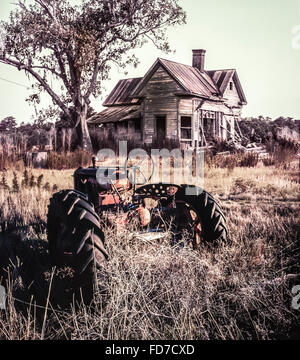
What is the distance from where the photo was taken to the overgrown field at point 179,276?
253 centimetres

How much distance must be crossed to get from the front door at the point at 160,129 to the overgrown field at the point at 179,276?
624mm

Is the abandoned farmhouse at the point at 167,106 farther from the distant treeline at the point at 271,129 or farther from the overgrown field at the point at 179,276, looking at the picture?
the overgrown field at the point at 179,276

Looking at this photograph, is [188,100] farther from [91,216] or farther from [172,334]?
[172,334]

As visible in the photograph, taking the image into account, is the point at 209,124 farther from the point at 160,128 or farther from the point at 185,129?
the point at 160,128

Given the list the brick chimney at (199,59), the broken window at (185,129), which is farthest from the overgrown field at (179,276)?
the brick chimney at (199,59)

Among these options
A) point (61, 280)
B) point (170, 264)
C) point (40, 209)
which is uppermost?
point (40, 209)

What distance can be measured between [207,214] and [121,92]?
1.51 meters

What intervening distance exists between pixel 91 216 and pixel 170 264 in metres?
0.94

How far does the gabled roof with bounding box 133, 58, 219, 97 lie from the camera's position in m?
3.35

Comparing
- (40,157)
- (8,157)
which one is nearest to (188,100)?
(40,157)

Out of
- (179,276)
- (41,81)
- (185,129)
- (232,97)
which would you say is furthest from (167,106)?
(179,276)

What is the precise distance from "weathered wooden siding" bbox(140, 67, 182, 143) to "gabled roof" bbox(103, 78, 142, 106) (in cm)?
14

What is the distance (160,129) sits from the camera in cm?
352
